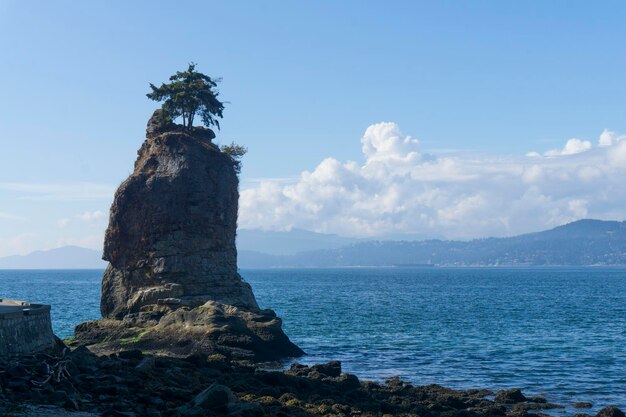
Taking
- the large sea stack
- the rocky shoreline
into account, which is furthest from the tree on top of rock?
the rocky shoreline

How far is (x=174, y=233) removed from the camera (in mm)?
59281

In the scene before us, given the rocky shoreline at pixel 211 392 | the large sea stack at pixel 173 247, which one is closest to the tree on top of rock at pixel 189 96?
the large sea stack at pixel 173 247

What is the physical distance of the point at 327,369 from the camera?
4203cm

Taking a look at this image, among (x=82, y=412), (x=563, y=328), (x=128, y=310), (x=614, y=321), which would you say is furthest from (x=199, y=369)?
(x=614, y=321)

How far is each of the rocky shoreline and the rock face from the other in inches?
572

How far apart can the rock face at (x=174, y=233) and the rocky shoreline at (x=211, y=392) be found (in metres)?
14.5

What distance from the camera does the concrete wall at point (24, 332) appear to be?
30.6 metres

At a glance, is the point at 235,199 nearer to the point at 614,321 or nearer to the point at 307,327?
the point at 307,327

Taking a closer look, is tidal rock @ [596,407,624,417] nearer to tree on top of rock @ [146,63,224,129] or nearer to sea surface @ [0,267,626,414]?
sea surface @ [0,267,626,414]

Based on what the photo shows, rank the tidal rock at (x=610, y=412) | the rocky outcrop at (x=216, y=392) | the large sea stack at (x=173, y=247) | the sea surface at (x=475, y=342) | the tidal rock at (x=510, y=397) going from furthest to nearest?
the large sea stack at (x=173, y=247)
the sea surface at (x=475, y=342)
the tidal rock at (x=510, y=397)
the tidal rock at (x=610, y=412)
the rocky outcrop at (x=216, y=392)

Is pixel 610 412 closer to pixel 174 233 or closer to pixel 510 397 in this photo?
pixel 510 397

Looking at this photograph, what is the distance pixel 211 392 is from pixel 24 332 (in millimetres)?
10546

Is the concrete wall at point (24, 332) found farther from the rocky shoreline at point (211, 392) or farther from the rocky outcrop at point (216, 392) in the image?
the rocky outcrop at point (216, 392)

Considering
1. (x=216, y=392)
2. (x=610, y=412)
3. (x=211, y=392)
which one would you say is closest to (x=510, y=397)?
(x=610, y=412)
